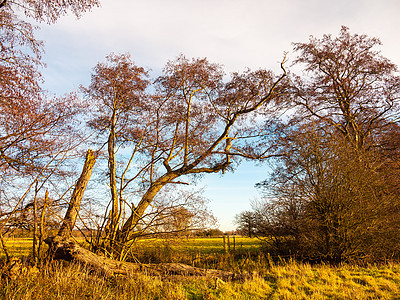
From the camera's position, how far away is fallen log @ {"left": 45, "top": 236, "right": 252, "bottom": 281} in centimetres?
604

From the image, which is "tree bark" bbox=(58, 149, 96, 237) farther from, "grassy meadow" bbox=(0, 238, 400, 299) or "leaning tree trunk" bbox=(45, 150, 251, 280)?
"grassy meadow" bbox=(0, 238, 400, 299)

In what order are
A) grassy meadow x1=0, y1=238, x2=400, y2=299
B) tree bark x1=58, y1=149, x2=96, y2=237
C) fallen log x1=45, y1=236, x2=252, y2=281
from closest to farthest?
grassy meadow x1=0, y1=238, x2=400, y2=299, fallen log x1=45, y1=236, x2=252, y2=281, tree bark x1=58, y1=149, x2=96, y2=237

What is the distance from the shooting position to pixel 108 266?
260 inches

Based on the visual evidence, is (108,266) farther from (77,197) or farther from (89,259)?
(77,197)

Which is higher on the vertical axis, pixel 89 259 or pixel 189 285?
pixel 89 259

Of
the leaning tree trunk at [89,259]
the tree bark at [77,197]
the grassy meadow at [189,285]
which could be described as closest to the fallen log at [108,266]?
the leaning tree trunk at [89,259]

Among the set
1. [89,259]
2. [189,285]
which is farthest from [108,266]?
[189,285]

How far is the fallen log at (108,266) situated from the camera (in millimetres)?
6039

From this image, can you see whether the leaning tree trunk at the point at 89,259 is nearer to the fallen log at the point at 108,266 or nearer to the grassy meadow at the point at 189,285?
the fallen log at the point at 108,266

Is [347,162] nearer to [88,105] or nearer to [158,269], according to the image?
[158,269]

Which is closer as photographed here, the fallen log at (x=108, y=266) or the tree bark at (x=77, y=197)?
the fallen log at (x=108, y=266)

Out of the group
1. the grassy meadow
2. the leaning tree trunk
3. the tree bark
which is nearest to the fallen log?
the leaning tree trunk

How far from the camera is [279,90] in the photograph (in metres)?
13.0

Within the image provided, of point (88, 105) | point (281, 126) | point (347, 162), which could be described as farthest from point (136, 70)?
point (347, 162)
